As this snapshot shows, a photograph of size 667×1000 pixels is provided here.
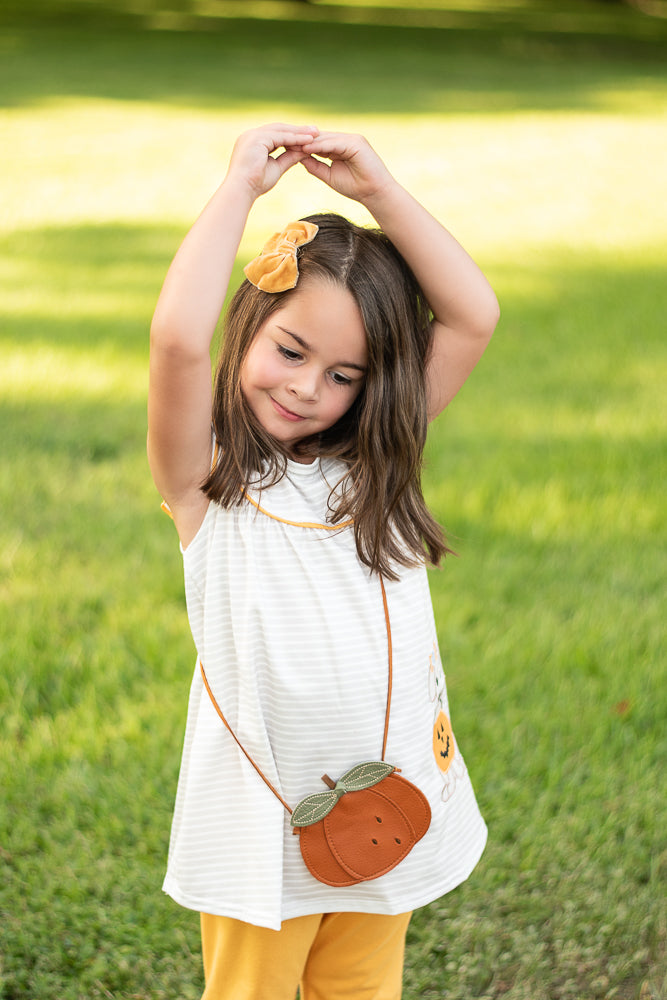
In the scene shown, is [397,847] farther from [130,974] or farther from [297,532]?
[130,974]

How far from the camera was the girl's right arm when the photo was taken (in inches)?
52.4

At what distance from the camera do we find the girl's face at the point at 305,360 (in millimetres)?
1428

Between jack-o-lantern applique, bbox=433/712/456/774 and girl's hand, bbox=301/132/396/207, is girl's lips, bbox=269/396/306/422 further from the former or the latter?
jack-o-lantern applique, bbox=433/712/456/774

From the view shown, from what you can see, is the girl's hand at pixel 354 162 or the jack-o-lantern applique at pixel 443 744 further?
the jack-o-lantern applique at pixel 443 744

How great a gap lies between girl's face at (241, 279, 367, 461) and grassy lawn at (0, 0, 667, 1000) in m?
1.13

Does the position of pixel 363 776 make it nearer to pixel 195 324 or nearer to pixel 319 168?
pixel 195 324

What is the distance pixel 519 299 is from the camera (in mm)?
5961

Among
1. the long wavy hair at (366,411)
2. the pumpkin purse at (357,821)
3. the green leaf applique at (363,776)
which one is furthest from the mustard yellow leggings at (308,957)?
the long wavy hair at (366,411)

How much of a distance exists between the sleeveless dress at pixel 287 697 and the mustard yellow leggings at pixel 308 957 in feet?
0.25

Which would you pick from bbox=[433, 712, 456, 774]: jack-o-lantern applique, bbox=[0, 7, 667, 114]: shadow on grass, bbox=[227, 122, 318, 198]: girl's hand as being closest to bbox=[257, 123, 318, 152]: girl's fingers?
bbox=[227, 122, 318, 198]: girl's hand

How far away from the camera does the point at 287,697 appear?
4.66 feet

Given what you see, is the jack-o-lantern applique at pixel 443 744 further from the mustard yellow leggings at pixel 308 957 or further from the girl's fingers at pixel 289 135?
the girl's fingers at pixel 289 135

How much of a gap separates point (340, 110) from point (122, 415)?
9.57 meters

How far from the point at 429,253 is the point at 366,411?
0.25 metres
